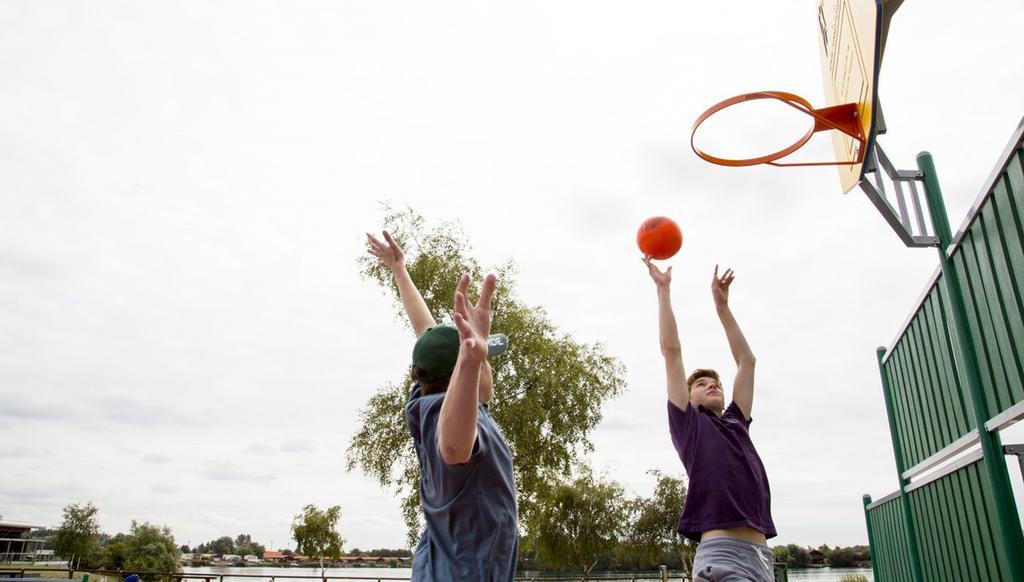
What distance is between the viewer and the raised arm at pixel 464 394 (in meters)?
1.73

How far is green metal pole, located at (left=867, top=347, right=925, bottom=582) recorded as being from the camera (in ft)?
16.5

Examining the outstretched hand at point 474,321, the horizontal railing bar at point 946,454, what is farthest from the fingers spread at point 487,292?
the horizontal railing bar at point 946,454

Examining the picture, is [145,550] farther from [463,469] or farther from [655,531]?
[463,469]

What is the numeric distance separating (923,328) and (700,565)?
2503mm

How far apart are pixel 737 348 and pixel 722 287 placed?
43 cm

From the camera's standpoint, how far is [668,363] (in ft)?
10.9

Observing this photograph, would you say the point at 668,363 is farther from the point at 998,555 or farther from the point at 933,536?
the point at 933,536

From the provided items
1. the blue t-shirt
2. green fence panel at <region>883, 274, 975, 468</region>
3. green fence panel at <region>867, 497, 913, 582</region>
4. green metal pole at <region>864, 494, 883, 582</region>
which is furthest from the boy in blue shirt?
green metal pole at <region>864, 494, 883, 582</region>

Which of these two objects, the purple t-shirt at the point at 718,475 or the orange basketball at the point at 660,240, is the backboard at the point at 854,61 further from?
the purple t-shirt at the point at 718,475

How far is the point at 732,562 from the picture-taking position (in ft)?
9.29

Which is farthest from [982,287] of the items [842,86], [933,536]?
[933,536]

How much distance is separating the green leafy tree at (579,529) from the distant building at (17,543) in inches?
3968

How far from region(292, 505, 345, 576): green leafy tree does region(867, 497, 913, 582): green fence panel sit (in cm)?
4314

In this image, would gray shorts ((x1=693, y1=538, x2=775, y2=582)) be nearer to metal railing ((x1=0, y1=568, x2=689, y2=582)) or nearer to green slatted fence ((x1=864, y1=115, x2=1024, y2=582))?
green slatted fence ((x1=864, y1=115, x2=1024, y2=582))
